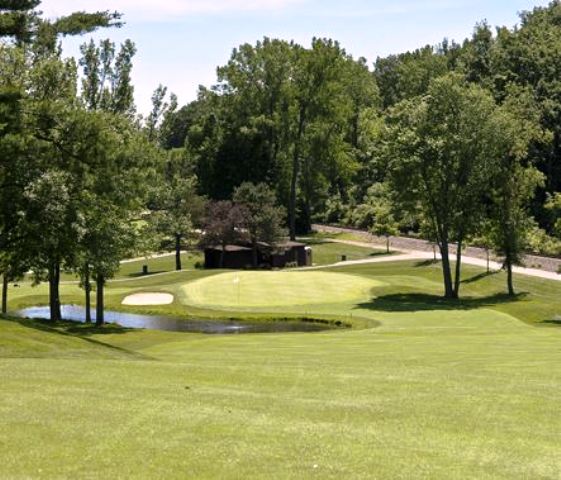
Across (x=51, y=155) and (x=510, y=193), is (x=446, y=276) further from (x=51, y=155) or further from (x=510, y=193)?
(x=51, y=155)

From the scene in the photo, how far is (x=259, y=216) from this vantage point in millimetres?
82125

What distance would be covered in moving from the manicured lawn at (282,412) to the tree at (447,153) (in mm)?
31872

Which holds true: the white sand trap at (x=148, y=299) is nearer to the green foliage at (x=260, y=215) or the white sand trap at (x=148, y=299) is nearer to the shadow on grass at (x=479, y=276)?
the green foliage at (x=260, y=215)

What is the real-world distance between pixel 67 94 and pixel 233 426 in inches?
904

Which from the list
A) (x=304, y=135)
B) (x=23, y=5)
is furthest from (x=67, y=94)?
(x=304, y=135)

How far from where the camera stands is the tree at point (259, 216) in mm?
82062

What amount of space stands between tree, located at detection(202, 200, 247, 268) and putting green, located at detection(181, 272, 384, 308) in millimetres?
14771

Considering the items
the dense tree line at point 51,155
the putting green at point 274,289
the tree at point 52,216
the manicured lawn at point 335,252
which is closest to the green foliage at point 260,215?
the manicured lawn at point 335,252

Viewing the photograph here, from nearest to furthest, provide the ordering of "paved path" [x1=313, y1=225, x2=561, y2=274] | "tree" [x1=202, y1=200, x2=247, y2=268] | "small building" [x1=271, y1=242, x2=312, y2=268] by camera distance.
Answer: "paved path" [x1=313, y1=225, x2=561, y2=274] → "tree" [x1=202, y1=200, x2=247, y2=268] → "small building" [x1=271, y1=242, x2=312, y2=268]

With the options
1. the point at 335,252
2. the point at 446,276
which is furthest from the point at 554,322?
the point at 335,252

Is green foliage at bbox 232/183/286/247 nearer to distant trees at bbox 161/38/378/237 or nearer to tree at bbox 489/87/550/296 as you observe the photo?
distant trees at bbox 161/38/378/237

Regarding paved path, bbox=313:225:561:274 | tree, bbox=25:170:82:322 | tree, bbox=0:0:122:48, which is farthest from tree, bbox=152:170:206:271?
tree, bbox=0:0:122:48

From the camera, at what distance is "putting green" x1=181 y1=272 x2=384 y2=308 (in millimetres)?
55094

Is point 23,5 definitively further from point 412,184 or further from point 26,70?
point 412,184
